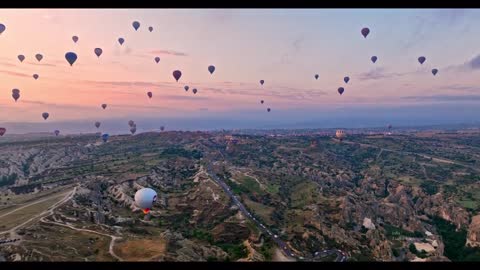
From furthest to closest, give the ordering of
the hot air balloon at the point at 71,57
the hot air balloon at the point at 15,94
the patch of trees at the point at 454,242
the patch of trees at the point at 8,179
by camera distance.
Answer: the patch of trees at the point at 8,179, the hot air balloon at the point at 15,94, the patch of trees at the point at 454,242, the hot air balloon at the point at 71,57

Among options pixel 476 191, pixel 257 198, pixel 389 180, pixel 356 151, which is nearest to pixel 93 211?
pixel 257 198

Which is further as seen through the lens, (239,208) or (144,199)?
(239,208)

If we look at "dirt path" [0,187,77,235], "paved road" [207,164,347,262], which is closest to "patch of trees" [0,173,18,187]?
"dirt path" [0,187,77,235]

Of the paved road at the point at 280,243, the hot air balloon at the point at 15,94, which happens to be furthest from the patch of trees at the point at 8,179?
the paved road at the point at 280,243

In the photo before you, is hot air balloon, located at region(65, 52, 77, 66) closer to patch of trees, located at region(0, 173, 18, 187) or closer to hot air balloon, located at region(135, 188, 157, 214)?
hot air balloon, located at region(135, 188, 157, 214)

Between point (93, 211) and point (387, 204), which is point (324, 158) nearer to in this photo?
point (387, 204)

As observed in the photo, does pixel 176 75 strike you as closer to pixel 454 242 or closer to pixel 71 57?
pixel 71 57

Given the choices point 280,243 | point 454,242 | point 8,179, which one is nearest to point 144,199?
point 280,243

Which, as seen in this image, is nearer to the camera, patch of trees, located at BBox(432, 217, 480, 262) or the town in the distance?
the town in the distance

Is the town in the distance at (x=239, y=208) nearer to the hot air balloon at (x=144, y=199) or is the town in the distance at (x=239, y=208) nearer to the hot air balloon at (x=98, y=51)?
the hot air balloon at (x=144, y=199)

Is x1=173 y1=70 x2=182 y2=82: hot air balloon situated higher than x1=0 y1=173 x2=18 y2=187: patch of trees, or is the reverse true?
x1=173 y1=70 x2=182 y2=82: hot air balloon

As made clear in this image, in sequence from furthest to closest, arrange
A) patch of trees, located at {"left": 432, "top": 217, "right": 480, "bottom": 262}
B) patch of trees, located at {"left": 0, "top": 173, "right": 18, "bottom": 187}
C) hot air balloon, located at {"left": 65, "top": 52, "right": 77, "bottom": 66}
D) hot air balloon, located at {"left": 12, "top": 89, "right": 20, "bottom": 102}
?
patch of trees, located at {"left": 0, "top": 173, "right": 18, "bottom": 187} < hot air balloon, located at {"left": 12, "top": 89, "right": 20, "bottom": 102} < patch of trees, located at {"left": 432, "top": 217, "right": 480, "bottom": 262} < hot air balloon, located at {"left": 65, "top": 52, "right": 77, "bottom": 66}
